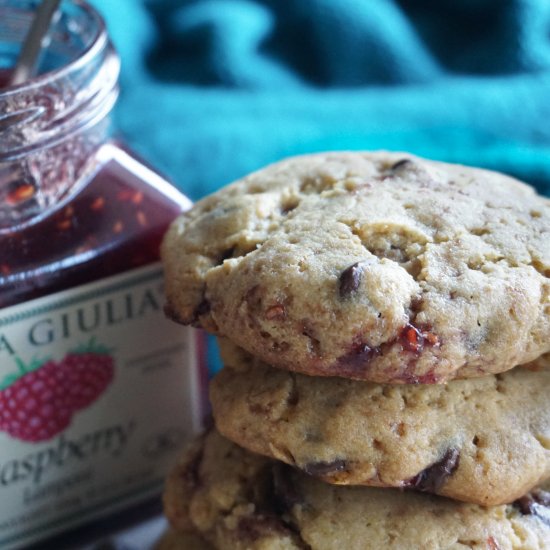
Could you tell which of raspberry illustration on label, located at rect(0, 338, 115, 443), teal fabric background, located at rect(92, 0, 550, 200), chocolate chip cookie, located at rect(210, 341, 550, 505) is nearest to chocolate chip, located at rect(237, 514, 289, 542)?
chocolate chip cookie, located at rect(210, 341, 550, 505)

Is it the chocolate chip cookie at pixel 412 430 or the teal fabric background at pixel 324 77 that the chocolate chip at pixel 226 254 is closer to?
the chocolate chip cookie at pixel 412 430

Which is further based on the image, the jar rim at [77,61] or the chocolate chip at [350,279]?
the jar rim at [77,61]

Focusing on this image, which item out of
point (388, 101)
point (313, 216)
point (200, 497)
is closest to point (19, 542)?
point (200, 497)

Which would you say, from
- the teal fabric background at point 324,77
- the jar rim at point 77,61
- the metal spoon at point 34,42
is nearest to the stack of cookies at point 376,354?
the jar rim at point 77,61

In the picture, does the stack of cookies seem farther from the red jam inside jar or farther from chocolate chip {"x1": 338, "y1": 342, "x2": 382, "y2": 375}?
the red jam inside jar

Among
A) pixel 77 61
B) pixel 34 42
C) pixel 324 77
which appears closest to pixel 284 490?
pixel 77 61

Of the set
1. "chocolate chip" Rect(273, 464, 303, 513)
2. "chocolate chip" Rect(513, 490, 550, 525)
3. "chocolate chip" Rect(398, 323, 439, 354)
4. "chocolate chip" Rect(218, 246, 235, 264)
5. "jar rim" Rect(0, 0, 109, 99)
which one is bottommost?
"chocolate chip" Rect(273, 464, 303, 513)

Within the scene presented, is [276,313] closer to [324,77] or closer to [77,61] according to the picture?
[77,61]
